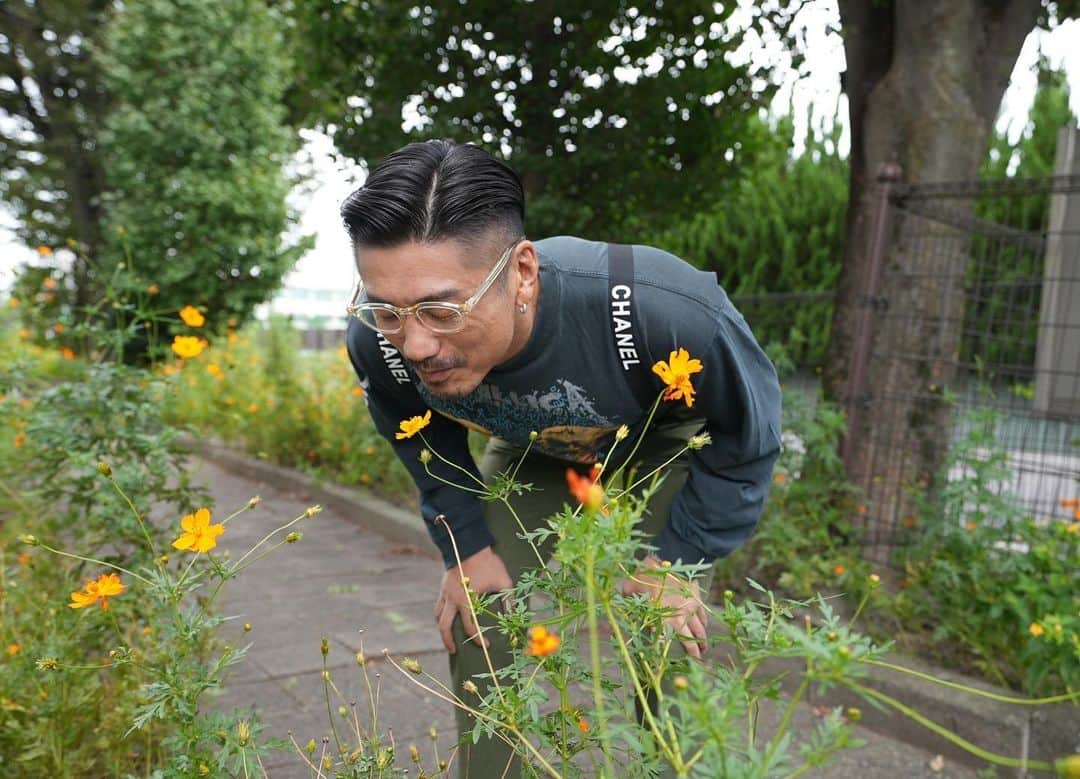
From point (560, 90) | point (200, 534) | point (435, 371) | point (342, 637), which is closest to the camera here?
point (200, 534)

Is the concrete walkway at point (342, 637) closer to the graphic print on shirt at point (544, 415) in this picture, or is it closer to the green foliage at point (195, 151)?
the graphic print on shirt at point (544, 415)

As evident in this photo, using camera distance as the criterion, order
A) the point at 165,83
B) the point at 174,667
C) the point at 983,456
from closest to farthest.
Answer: the point at 174,667, the point at 983,456, the point at 165,83

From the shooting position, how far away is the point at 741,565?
3725 millimetres

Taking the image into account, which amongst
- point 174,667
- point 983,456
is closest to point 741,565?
point 983,456

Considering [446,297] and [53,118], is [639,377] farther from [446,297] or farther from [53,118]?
[53,118]

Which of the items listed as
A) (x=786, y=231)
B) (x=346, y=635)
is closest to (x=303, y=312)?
(x=786, y=231)

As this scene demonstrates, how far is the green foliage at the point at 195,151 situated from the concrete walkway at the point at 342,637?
684 cm

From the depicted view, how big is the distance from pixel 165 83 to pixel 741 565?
34.9ft

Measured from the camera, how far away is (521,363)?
183cm

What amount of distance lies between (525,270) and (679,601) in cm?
70

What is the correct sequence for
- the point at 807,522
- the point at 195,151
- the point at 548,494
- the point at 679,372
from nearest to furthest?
the point at 679,372 → the point at 548,494 → the point at 807,522 → the point at 195,151

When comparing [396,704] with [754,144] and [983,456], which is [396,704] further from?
[754,144]

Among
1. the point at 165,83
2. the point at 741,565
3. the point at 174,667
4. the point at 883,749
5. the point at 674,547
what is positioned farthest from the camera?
the point at 165,83

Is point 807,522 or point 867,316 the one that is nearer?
point 807,522
